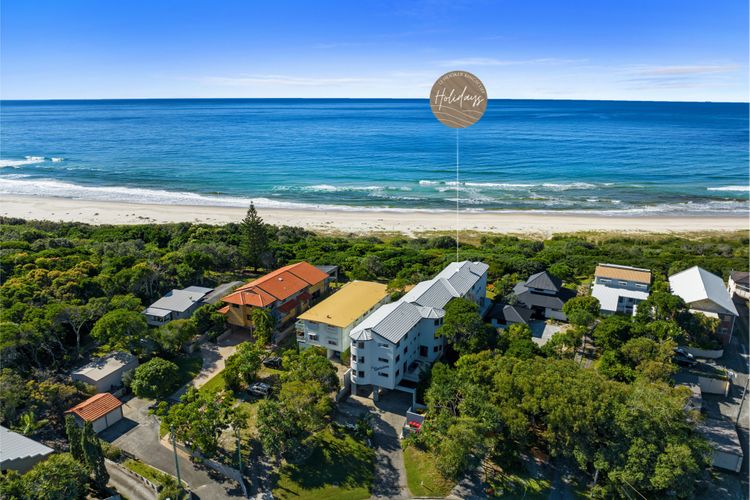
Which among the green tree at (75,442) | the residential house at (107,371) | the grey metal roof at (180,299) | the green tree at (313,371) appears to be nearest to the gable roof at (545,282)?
the green tree at (313,371)

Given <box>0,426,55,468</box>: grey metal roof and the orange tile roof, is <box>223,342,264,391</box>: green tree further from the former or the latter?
<box>0,426,55,468</box>: grey metal roof

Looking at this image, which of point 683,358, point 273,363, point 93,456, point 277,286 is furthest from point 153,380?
point 683,358

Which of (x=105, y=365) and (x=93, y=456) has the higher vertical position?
(x=105, y=365)

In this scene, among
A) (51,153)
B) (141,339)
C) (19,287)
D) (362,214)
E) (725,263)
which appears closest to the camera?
(141,339)

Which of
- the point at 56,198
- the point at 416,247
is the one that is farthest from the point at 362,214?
the point at 56,198

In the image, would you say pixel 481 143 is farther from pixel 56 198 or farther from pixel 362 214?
pixel 56 198

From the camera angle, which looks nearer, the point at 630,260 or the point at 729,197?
the point at 630,260

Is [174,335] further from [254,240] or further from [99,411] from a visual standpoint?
[254,240]

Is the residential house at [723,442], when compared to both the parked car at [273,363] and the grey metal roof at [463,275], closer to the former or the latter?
the grey metal roof at [463,275]
